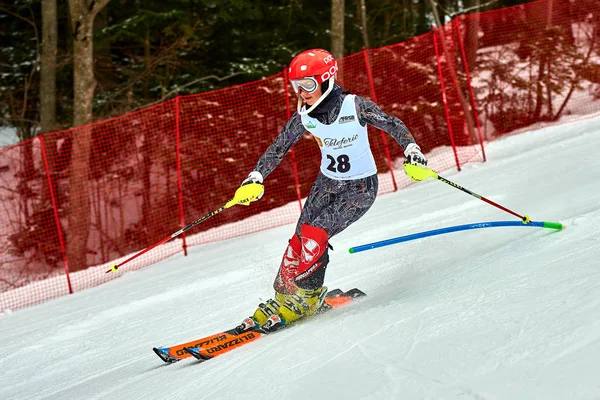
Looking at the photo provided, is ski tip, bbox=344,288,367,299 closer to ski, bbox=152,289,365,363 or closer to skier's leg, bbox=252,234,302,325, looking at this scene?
skier's leg, bbox=252,234,302,325

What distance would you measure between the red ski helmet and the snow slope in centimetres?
151

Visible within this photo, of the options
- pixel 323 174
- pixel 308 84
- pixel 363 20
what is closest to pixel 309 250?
pixel 323 174

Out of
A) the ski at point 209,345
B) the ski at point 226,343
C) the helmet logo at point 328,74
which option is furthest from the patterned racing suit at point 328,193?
the ski at point 209,345

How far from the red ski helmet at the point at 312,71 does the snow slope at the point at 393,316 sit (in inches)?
59.5

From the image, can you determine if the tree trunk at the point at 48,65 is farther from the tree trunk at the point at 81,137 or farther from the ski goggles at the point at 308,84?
the ski goggles at the point at 308,84

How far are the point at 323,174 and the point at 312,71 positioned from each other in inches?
30.6

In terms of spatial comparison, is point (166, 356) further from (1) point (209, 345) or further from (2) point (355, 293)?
(2) point (355, 293)

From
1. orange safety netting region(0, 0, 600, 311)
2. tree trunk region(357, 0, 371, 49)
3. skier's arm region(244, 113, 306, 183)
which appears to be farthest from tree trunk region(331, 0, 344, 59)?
skier's arm region(244, 113, 306, 183)

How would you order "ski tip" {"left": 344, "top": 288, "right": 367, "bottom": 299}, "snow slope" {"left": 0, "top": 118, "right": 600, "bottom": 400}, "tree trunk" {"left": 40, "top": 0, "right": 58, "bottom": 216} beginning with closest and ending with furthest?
"snow slope" {"left": 0, "top": 118, "right": 600, "bottom": 400}, "ski tip" {"left": 344, "top": 288, "right": 367, "bottom": 299}, "tree trunk" {"left": 40, "top": 0, "right": 58, "bottom": 216}

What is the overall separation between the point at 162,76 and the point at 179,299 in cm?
823

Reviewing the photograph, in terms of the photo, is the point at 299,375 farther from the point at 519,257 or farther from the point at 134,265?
the point at 134,265

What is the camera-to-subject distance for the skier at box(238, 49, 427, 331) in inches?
180

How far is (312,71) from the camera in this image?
4.50 m

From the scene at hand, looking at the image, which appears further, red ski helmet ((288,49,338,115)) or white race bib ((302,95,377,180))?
white race bib ((302,95,377,180))
